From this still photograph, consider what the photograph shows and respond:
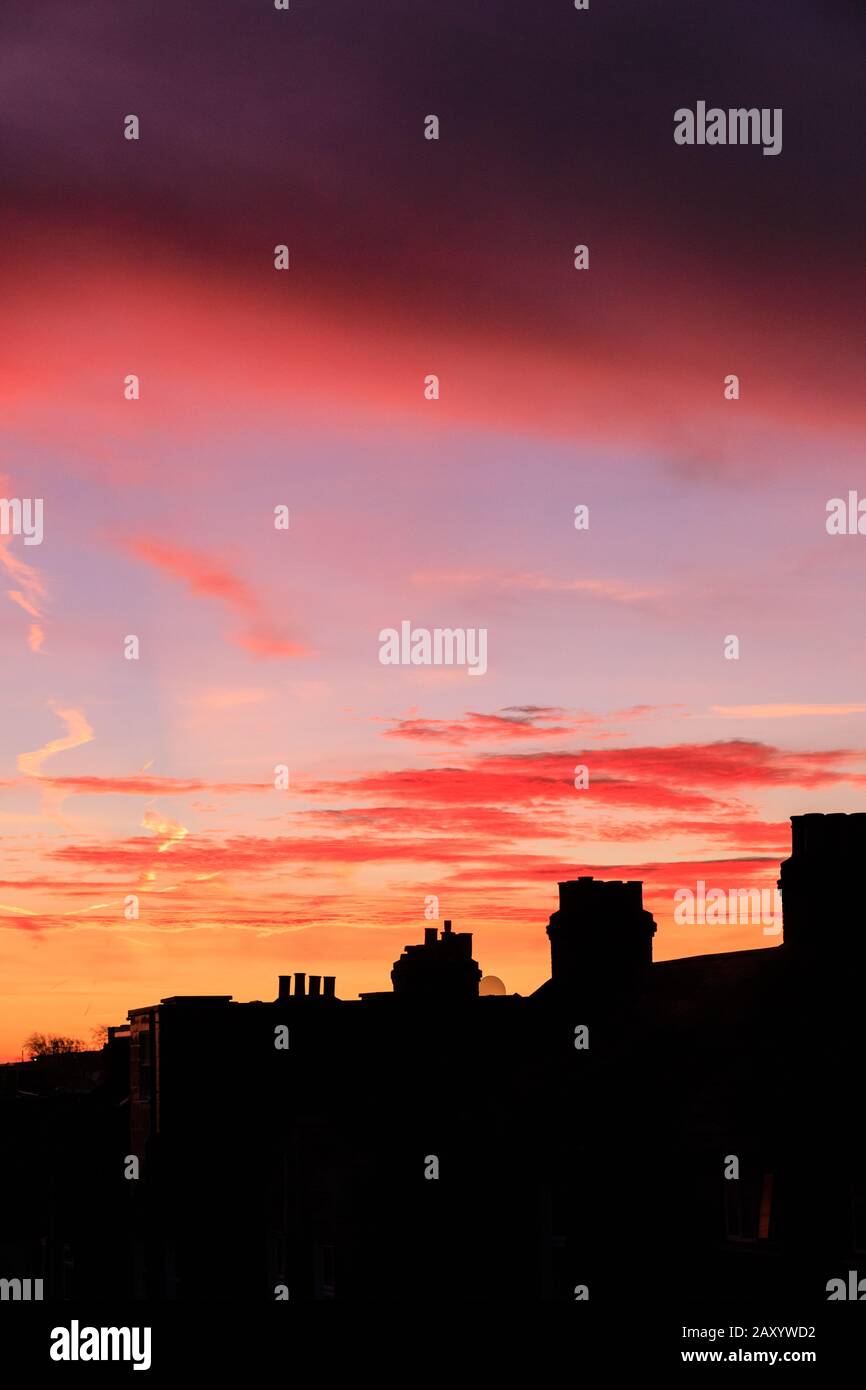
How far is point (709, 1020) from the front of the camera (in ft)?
104

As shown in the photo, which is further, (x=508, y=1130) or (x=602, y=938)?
(x=602, y=938)

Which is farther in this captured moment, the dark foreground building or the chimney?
the chimney

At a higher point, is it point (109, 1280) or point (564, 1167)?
point (564, 1167)

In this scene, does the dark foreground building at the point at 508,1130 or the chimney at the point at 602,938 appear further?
the chimney at the point at 602,938

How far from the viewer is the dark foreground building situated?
90.5ft

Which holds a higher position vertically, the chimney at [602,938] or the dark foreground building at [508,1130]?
the chimney at [602,938]

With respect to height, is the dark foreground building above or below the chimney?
below

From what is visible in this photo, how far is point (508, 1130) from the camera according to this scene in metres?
32.1

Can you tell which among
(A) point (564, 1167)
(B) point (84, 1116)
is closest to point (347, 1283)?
(A) point (564, 1167)

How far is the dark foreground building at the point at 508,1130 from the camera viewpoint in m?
27.6

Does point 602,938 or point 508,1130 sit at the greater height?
point 602,938
